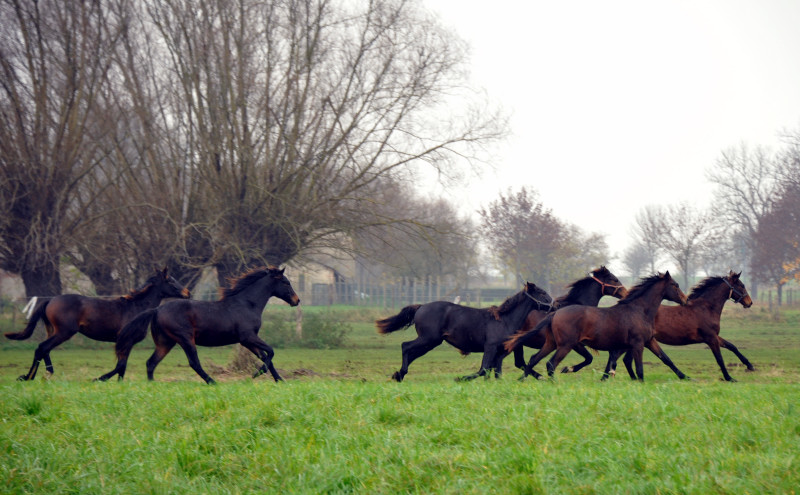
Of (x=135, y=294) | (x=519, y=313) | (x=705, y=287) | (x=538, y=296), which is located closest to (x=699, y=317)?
(x=705, y=287)

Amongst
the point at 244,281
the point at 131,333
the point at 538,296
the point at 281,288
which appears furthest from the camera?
the point at 281,288

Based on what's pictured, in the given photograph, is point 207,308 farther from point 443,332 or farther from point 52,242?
point 52,242

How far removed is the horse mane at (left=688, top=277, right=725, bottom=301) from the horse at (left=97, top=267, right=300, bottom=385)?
697 cm

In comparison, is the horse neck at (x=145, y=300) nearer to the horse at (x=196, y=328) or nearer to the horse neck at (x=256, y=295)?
the horse at (x=196, y=328)

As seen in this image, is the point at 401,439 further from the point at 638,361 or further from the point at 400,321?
the point at 400,321

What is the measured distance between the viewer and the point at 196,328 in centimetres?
1066

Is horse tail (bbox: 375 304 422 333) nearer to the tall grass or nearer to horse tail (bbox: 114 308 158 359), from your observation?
horse tail (bbox: 114 308 158 359)

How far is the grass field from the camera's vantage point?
15.2ft

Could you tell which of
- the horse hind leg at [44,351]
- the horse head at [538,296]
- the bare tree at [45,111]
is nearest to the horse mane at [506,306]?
the horse head at [538,296]

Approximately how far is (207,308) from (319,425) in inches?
205

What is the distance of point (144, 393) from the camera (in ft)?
25.8

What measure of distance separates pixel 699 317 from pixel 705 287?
2.00ft

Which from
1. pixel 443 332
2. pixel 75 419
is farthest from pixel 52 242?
pixel 75 419

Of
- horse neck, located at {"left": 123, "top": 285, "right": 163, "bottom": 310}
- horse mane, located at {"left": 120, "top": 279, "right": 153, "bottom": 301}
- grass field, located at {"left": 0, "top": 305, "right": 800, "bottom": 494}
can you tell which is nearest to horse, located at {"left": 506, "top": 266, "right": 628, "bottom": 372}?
grass field, located at {"left": 0, "top": 305, "right": 800, "bottom": 494}
